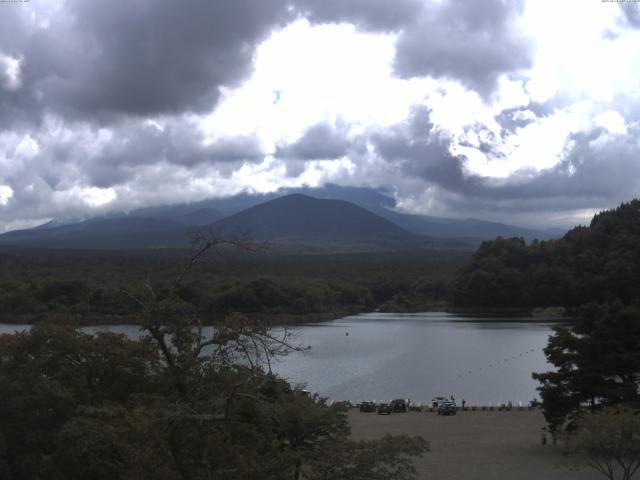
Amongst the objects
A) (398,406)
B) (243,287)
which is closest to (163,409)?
(398,406)

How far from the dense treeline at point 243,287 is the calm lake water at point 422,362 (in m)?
7.76

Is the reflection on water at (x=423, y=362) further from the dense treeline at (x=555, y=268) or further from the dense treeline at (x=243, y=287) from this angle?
the dense treeline at (x=555, y=268)

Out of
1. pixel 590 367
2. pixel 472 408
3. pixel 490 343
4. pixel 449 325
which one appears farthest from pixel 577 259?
pixel 590 367

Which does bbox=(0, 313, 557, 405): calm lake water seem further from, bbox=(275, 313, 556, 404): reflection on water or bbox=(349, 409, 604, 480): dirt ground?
bbox=(349, 409, 604, 480): dirt ground

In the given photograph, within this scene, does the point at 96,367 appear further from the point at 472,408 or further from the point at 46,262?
the point at 46,262

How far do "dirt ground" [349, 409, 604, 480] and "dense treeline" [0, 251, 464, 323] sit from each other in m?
28.3

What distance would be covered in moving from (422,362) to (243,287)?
123ft

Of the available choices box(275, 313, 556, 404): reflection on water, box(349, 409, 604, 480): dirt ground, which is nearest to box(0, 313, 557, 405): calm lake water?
box(275, 313, 556, 404): reflection on water

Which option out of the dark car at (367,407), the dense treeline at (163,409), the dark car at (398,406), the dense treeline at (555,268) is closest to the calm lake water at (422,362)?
the dark car at (367,407)

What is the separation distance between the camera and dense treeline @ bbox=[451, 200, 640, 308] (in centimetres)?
8425

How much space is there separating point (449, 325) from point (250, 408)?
66058mm

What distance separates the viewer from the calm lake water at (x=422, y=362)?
3561 cm

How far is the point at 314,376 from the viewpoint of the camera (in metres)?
39.4

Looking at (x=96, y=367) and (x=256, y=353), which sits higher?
(x=256, y=353)
